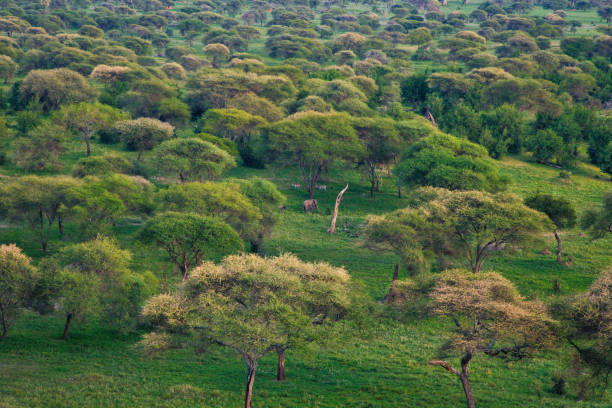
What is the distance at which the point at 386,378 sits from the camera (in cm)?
3291

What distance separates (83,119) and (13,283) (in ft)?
151

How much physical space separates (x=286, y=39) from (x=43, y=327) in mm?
141762

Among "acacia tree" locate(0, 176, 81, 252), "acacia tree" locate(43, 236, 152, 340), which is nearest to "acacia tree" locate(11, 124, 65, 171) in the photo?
"acacia tree" locate(0, 176, 81, 252)

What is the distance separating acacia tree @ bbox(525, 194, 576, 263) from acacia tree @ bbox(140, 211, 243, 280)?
92.3 ft

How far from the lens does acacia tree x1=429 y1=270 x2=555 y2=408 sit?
2634 cm

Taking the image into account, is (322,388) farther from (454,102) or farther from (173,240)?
(454,102)

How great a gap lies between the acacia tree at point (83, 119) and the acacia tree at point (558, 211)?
56617 mm

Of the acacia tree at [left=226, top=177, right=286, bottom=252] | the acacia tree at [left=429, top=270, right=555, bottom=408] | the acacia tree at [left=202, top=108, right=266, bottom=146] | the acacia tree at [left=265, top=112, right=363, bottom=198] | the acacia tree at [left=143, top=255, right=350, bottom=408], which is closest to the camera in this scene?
the acacia tree at [left=429, top=270, right=555, bottom=408]

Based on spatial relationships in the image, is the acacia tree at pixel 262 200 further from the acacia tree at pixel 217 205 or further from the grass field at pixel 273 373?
the grass field at pixel 273 373

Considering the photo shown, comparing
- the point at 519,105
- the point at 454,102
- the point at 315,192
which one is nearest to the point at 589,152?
the point at 519,105

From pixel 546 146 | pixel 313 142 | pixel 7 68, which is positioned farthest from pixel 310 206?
pixel 7 68

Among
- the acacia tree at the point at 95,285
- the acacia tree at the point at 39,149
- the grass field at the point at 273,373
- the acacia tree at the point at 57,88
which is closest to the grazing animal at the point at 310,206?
the grass field at the point at 273,373

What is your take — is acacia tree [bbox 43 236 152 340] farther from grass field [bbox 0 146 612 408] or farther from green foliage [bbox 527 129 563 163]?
green foliage [bbox 527 129 563 163]

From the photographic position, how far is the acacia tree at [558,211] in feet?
168
